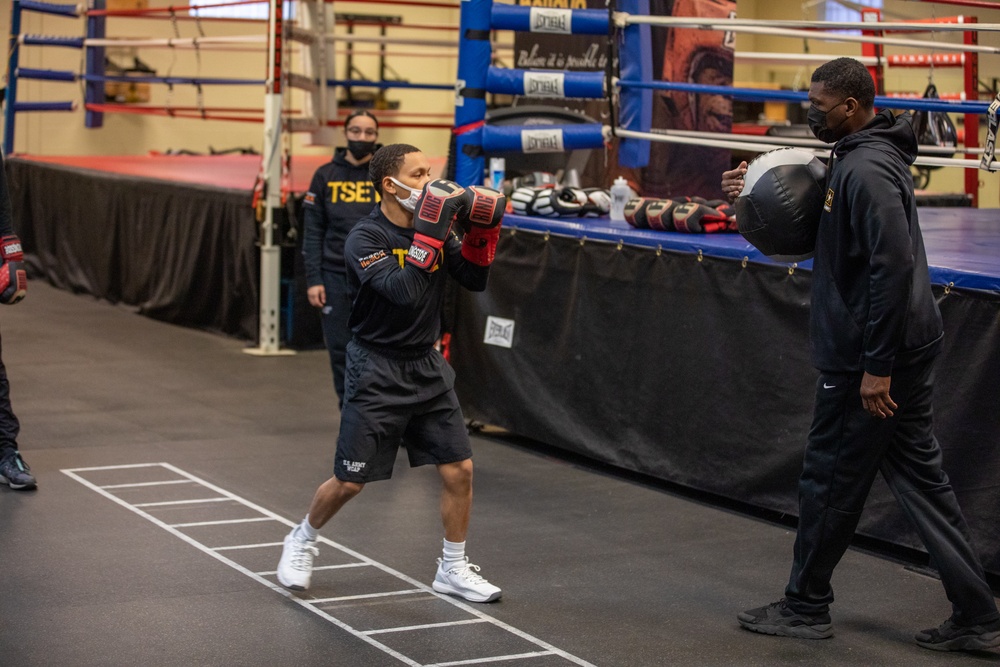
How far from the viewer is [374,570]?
4254mm

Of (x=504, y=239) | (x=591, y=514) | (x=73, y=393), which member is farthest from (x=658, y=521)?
(x=73, y=393)

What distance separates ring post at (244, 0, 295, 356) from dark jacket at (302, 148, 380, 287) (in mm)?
2329

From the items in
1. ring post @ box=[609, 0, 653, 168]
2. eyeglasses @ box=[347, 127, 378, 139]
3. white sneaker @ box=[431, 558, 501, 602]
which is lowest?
white sneaker @ box=[431, 558, 501, 602]

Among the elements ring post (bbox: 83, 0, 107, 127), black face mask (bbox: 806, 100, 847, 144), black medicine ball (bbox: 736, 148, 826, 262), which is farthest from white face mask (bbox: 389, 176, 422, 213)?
ring post (bbox: 83, 0, 107, 127)

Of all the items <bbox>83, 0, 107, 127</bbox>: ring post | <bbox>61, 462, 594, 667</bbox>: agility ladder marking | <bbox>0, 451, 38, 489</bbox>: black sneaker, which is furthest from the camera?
<bbox>83, 0, 107, 127</bbox>: ring post

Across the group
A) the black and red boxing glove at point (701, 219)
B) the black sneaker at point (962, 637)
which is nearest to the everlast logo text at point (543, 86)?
the black and red boxing glove at point (701, 219)

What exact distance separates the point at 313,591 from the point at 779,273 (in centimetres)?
213

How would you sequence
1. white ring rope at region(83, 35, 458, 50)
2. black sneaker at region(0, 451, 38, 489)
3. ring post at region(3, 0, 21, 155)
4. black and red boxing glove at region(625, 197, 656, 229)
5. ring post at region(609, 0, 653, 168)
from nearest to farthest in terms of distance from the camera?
black sneaker at region(0, 451, 38, 489)
black and red boxing glove at region(625, 197, 656, 229)
ring post at region(609, 0, 653, 168)
white ring rope at region(83, 35, 458, 50)
ring post at region(3, 0, 21, 155)

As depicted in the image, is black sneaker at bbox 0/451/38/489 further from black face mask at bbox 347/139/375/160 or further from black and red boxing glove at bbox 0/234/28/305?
black face mask at bbox 347/139/375/160

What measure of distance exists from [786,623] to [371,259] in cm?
163

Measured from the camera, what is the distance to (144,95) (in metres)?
16.8

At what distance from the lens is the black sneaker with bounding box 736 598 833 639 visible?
371cm

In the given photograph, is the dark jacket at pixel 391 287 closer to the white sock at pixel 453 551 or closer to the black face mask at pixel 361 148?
the white sock at pixel 453 551

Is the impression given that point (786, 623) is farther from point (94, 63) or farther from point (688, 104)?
point (94, 63)
